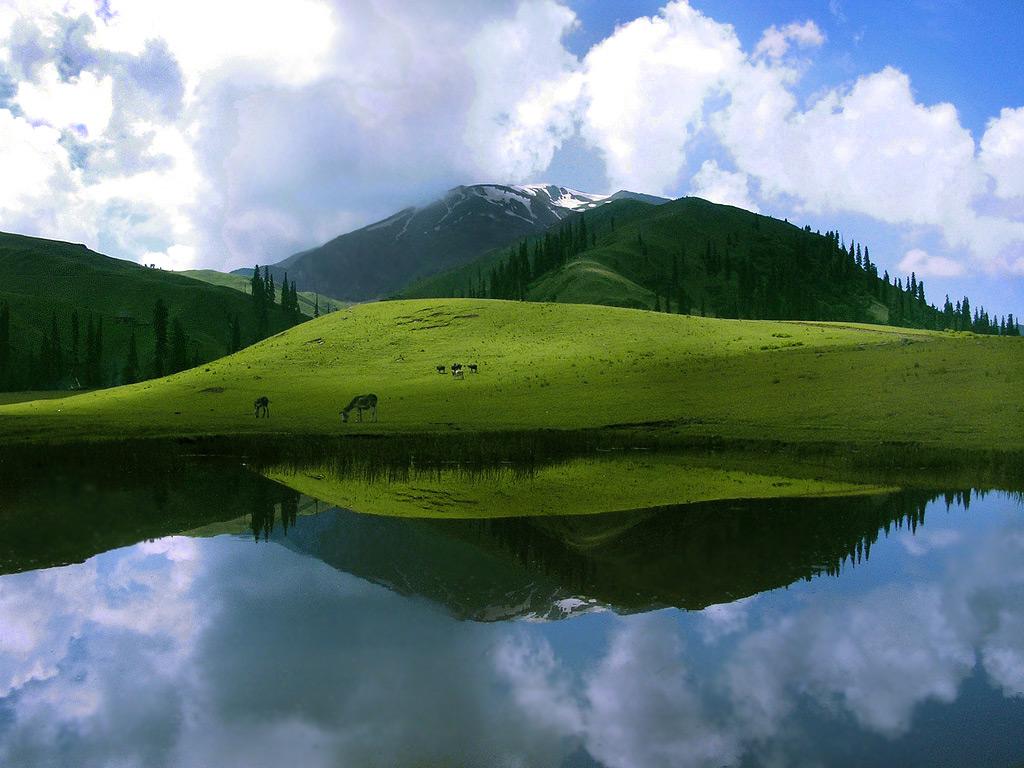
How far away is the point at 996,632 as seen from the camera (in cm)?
1689

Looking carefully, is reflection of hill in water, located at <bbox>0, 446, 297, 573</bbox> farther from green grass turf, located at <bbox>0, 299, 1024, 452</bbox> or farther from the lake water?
green grass turf, located at <bbox>0, 299, 1024, 452</bbox>

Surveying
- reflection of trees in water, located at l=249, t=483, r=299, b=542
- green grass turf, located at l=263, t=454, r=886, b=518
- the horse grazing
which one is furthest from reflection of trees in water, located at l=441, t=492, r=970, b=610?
the horse grazing

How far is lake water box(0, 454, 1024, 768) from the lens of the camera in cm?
1216

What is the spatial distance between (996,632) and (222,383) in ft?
273

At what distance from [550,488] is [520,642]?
19.9 m

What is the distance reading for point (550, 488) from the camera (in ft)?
119

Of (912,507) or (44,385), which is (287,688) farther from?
(44,385)

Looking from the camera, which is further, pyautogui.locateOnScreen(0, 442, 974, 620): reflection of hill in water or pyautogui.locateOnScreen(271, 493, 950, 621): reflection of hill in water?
pyautogui.locateOnScreen(0, 442, 974, 620): reflection of hill in water

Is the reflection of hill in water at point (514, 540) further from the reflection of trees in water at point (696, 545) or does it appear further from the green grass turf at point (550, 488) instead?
the green grass turf at point (550, 488)

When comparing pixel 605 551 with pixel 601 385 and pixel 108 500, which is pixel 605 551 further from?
pixel 601 385

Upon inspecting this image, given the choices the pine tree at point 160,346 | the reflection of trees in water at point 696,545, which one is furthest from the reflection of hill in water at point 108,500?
the pine tree at point 160,346

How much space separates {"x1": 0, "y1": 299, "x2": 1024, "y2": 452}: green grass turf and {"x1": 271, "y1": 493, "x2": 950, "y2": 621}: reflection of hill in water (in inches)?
933

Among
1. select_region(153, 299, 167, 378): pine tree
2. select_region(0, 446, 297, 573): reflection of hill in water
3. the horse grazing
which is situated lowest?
select_region(0, 446, 297, 573): reflection of hill in water

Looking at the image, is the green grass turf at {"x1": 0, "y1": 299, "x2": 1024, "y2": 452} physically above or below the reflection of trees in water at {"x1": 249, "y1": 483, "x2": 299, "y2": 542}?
above
